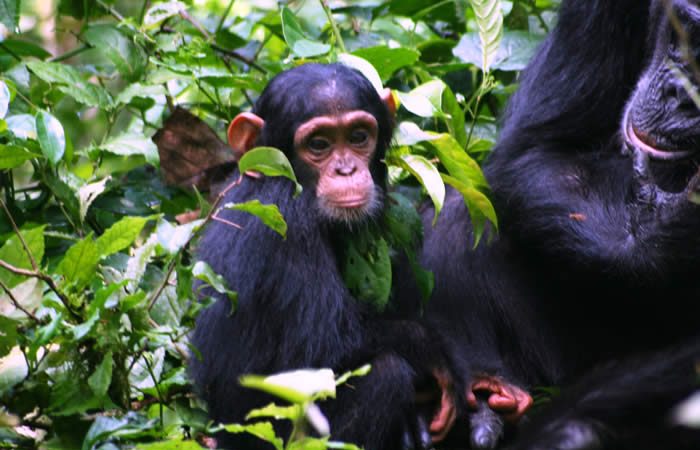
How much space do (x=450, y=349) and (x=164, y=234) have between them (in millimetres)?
1273

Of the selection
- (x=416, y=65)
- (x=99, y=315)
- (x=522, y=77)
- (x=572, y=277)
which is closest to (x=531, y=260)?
(x=572, y=277)

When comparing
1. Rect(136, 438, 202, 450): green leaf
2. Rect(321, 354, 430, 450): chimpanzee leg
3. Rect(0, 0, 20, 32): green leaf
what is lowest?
Rect(321, 354, 430, 450): chimpanzee leg

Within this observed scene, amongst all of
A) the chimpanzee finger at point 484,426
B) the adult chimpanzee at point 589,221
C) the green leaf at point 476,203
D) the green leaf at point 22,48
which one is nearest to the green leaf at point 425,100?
the green leaf at point 476,203

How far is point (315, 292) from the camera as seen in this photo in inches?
158

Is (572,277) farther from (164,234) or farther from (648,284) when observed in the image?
(164,234)

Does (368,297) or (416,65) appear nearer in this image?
(368,297)

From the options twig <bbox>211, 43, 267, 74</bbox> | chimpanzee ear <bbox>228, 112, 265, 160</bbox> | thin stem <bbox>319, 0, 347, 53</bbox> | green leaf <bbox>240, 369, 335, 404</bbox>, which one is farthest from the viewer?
twig <bbox>211, 43, 267, 74</bbox>

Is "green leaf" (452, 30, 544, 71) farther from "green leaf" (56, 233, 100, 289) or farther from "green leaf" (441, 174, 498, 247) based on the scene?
"green leaf" (56, 233, 100, 289)

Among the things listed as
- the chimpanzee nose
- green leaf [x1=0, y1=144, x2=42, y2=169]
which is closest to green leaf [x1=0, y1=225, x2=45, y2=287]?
green leaf [x1=0, y1=144, x2=42, y2=169]

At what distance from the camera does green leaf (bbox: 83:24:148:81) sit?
5.30 metres

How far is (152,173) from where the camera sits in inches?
225

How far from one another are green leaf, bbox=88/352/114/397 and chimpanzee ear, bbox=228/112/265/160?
43.2 inches

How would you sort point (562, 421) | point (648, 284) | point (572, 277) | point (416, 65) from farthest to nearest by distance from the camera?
1. point (416, 65)
2. point (572, 277)
3. point (648, 284)
4. point (562, 421)

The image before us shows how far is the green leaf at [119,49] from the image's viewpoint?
17.4 feet
